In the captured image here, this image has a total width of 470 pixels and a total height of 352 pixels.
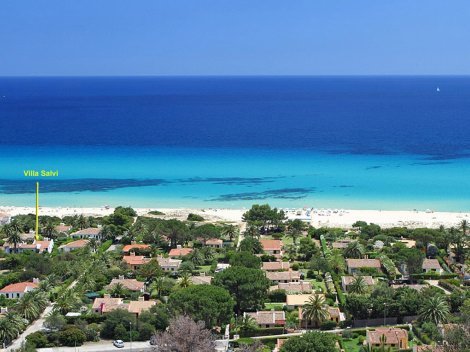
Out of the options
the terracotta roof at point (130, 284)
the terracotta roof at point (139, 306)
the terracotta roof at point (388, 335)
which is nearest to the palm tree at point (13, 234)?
the terracotta roof at point (130, 284)

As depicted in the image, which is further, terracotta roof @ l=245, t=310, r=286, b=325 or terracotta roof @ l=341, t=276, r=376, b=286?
terracotta roof @ l=341, t=276, r=376, b=286

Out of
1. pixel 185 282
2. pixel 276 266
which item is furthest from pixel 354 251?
pixel 185 282

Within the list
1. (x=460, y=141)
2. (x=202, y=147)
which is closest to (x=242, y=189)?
(x=202, y=147)

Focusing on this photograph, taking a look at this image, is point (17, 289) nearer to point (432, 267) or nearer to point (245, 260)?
point (245, 260)

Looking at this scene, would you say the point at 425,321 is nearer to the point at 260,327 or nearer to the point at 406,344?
the point at 406,344

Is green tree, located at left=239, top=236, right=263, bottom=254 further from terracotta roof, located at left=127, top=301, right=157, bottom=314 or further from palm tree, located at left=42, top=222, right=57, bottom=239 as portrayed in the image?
palm tree, located at left=42, top=222, right=57, bottom=239

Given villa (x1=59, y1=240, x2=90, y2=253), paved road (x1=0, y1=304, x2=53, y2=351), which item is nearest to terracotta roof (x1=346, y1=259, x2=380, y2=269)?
paved road (x1=0, y1=304, x2=53, y2=351)
